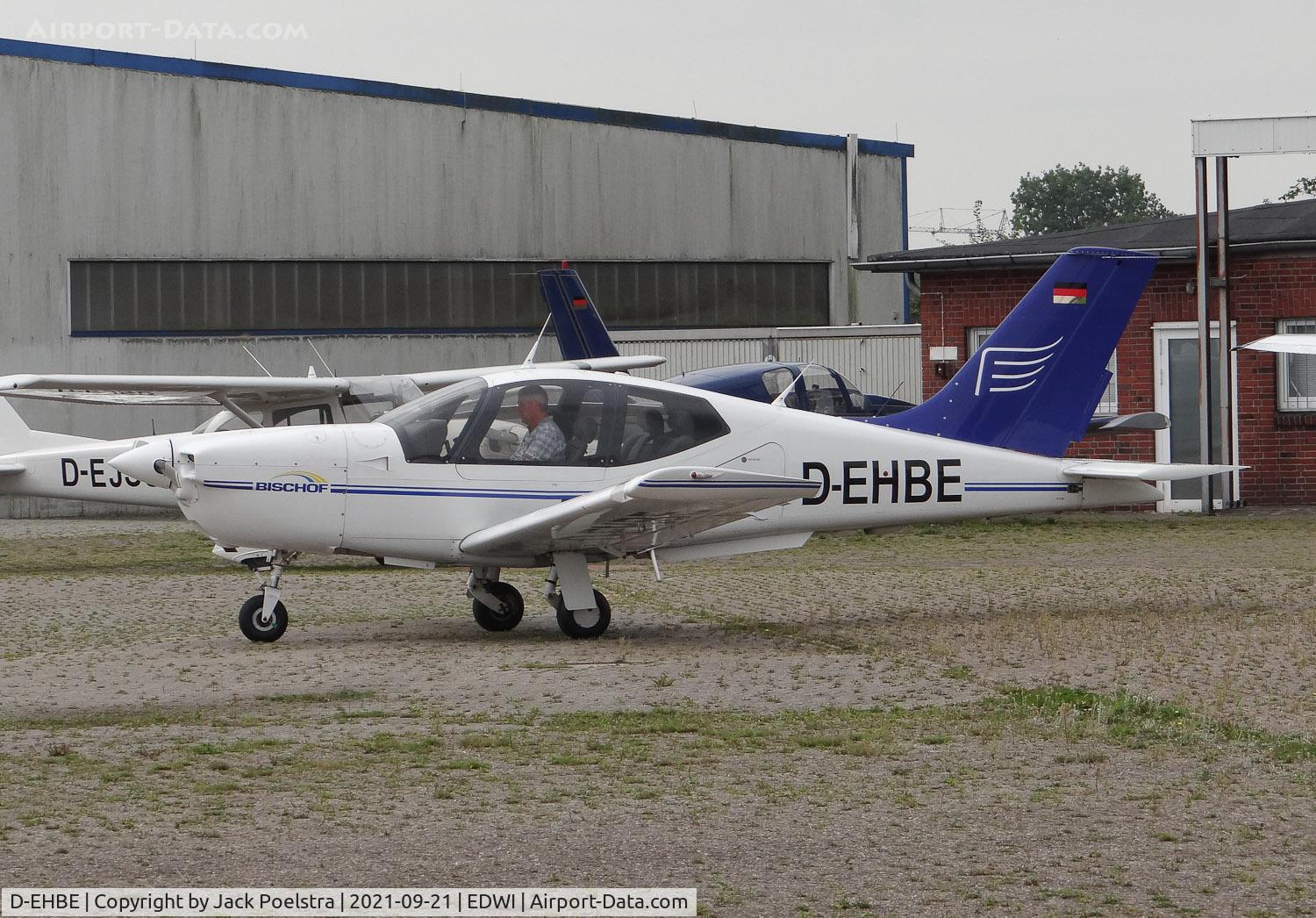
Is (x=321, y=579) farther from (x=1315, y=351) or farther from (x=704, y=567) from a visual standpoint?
(x=1315, y=351)

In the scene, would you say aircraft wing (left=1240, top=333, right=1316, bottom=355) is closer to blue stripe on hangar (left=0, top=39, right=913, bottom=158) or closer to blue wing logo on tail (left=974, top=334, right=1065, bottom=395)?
blue wing logo on tail (left=974, top=334, right=1065, bottom=395)

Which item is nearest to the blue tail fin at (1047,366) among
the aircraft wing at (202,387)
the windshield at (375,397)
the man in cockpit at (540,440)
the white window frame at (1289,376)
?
the man in cockpit at (540,440)

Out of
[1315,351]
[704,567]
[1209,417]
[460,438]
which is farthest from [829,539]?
[460,438]

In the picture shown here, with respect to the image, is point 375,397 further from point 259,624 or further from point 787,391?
point 259,624

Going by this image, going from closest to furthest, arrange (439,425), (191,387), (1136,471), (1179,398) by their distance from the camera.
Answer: (439,425) < (1136,471) < (191,387) < (1179,398)

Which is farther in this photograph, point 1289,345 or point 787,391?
point 787,391

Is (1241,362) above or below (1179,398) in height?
above

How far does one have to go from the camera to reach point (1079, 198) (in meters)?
128

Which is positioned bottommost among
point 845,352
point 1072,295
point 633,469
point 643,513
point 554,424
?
point 643,513

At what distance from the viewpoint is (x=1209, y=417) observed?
21562mm

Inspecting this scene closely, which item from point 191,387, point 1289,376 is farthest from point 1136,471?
point 1289,376

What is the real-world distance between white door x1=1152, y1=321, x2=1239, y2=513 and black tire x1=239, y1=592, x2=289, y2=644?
1448cm

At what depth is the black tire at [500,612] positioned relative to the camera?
37.0 feet

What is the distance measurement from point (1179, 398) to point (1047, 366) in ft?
36.9
